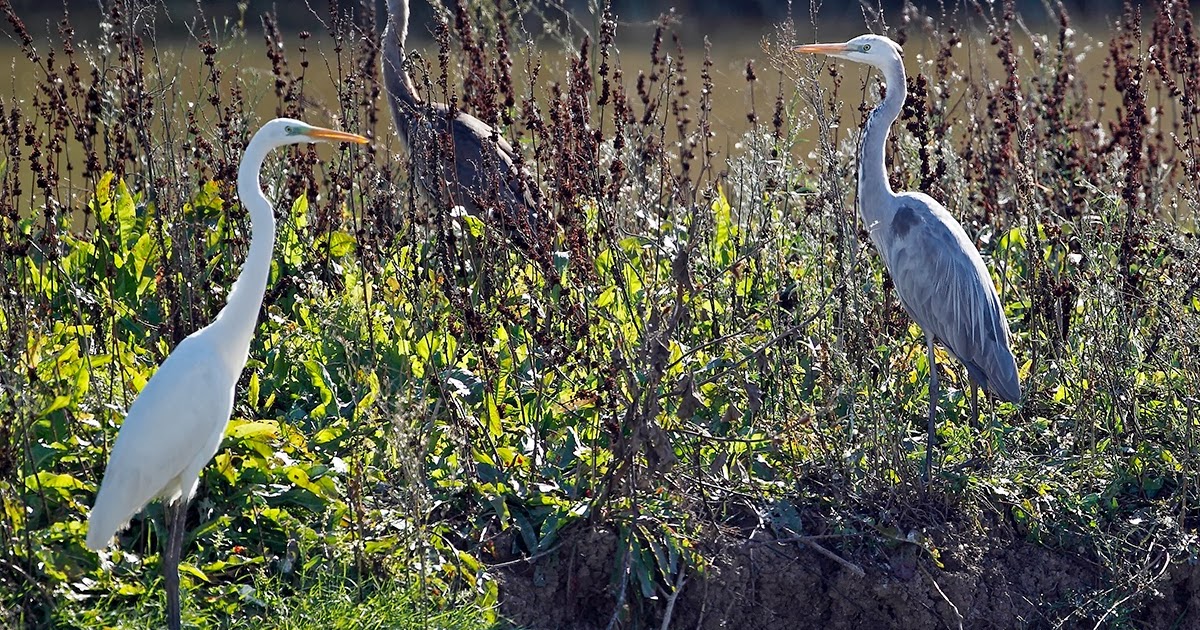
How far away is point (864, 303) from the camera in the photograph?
4504mm

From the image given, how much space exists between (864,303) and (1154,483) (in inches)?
44.4

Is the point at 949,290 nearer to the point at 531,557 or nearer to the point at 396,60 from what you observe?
the point at 531,557

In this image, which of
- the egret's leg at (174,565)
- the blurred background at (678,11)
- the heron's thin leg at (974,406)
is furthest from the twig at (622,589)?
the blurred background at (678,11)

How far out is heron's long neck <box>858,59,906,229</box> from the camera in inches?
193

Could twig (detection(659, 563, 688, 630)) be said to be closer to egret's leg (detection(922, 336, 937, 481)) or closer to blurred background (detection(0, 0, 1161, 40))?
Answer: egret's leg (detection(922, 336, 937, 481))

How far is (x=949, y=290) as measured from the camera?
4703 millimetres

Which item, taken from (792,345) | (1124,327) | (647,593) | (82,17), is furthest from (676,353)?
(82,17)

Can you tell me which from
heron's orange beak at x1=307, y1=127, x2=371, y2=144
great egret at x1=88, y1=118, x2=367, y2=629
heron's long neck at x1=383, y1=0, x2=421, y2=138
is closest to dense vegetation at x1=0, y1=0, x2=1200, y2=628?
great egret at x1=88, y1=118, x2=367, y2=629

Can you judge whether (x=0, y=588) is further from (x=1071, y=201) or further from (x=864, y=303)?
(x=1071, y=201)

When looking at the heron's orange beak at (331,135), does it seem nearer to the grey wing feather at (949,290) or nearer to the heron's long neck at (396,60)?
the grey wing feather at (949,290)

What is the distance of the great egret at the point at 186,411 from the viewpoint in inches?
129

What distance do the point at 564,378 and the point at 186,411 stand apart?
53.3 inches

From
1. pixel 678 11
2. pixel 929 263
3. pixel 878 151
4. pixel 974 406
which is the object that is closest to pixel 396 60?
pixel 878 151

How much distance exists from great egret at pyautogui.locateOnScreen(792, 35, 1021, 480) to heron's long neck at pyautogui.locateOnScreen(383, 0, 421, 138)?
2.44m
